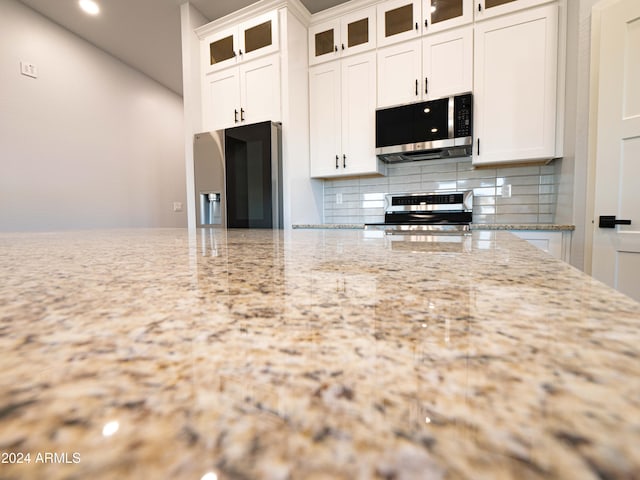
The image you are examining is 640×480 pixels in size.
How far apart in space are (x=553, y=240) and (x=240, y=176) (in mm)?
2282

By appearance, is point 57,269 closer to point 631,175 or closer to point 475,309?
point 475,309

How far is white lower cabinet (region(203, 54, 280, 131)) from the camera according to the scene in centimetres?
263

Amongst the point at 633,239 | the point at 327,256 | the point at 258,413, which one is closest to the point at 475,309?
the point at 258,413

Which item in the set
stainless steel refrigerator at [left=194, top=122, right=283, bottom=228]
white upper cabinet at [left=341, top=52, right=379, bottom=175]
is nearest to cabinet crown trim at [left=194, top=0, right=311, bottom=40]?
white upper cabinet at [left=341, top=52, right=379, bottom=175]

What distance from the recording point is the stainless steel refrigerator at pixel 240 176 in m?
2.55

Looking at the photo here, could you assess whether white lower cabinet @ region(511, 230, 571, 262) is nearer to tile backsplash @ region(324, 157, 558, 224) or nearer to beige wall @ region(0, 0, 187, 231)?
tile backsplash @ region(324, 157, 558, 224)

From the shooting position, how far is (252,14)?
8.63 feet

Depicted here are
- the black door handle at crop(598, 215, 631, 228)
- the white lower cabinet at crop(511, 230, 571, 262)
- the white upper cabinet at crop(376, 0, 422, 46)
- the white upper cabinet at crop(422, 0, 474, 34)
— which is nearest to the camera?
the black door handle at crop(598, 215, 631, 228)

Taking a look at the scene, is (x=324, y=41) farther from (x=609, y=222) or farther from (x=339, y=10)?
(x=609, y=222)

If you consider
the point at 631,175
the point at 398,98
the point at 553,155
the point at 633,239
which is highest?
the point at 398,98

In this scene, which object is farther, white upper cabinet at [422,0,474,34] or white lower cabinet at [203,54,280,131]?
white lower cabinet at [203,54,280,131]

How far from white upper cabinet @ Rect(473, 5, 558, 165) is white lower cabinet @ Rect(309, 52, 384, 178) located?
780 millimetres

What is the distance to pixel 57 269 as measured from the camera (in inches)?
15.3

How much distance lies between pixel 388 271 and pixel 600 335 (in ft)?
0.67
